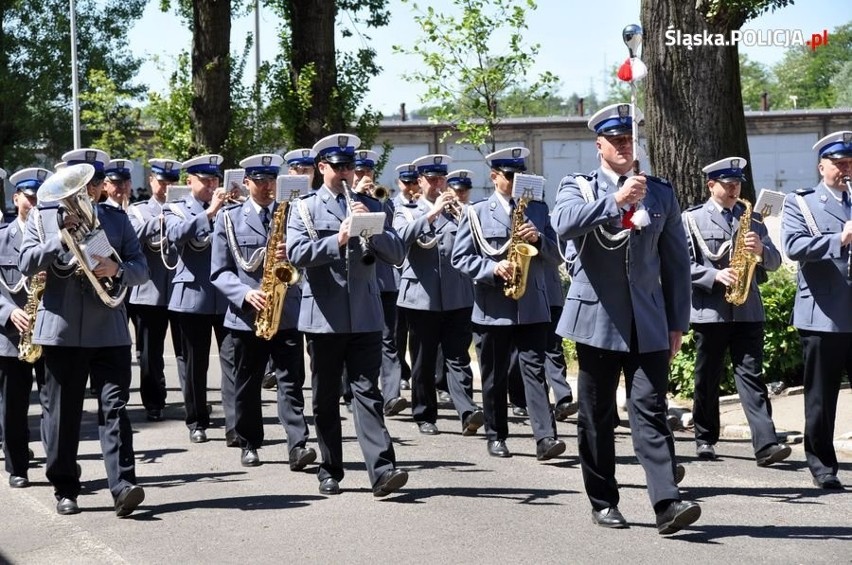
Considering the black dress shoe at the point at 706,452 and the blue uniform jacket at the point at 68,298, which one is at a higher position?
the blue uniform jacket at the point at 68,298

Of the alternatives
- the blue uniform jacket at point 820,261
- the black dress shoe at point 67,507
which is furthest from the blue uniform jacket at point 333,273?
the blue uniform jacket at point 820,261

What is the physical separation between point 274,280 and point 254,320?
39cm

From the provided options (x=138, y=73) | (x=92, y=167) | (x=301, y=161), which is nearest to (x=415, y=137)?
(x=138, y=73)

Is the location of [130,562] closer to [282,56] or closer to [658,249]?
[658,249]

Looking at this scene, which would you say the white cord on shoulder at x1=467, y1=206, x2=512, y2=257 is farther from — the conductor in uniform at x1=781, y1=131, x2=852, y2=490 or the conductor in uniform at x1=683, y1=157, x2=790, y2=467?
the conductor in uniform at x1=781, y1=131, x2=852, y2=490

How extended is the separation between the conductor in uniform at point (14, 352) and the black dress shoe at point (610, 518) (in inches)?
161

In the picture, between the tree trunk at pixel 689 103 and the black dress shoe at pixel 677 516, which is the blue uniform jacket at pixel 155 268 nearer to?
the tree trunk at pixel 689 103

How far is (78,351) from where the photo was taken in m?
9.03

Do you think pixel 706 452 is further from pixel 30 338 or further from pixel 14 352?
pixel 14 352

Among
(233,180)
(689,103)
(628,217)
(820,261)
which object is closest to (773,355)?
(689,103)

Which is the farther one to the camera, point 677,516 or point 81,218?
point 81,218

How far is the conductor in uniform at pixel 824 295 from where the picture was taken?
931 cm

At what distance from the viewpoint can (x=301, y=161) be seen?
Answer: 12.6 meters

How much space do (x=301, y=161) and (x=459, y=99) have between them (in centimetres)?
1194
